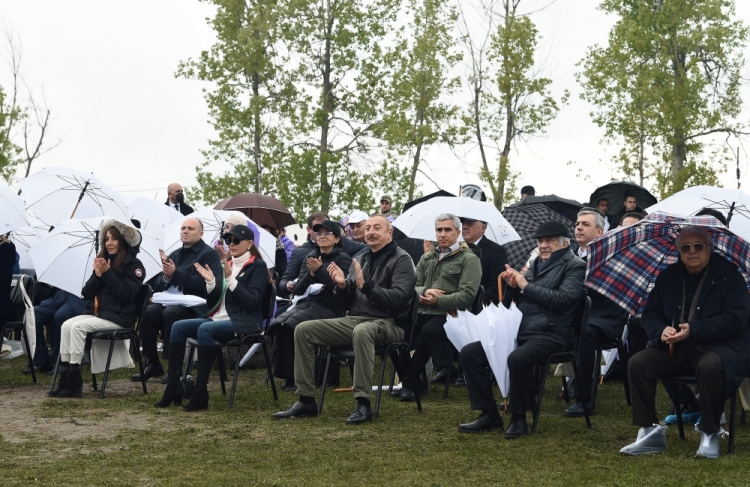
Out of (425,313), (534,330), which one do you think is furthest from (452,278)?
(534,330)

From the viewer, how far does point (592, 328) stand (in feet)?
26.4

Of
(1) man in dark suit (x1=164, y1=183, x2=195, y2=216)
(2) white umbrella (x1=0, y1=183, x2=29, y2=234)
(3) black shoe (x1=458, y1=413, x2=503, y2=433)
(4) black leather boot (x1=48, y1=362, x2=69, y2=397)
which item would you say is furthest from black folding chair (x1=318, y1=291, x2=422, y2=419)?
(1) man in dark suit (x1=164, y1=183, x2=195, y2=216)

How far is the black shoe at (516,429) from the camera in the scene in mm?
6910

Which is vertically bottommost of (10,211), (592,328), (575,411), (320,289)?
(575,411)

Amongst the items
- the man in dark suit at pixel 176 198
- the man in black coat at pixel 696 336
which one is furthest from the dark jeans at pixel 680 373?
the man in dark suit at pixel 176 198

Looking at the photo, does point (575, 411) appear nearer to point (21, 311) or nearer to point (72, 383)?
point (72, 383)

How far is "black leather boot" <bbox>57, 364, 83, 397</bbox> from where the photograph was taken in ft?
29.1

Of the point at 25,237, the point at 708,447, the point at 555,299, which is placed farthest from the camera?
the point at 25,237

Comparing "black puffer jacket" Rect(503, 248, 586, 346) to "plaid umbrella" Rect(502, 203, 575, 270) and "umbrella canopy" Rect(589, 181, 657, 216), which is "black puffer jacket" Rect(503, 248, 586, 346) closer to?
"plaid umbrella" Rect(502, 203, 575, 270)

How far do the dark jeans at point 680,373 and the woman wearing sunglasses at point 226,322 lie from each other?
323 centimetres

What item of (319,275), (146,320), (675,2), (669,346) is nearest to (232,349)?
(146,320)

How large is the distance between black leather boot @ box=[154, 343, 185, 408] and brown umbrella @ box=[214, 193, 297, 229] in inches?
218

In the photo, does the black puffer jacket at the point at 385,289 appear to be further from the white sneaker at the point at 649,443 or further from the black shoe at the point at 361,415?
the white sneaker at the point at 649,443

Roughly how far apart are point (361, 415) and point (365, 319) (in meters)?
0.86
